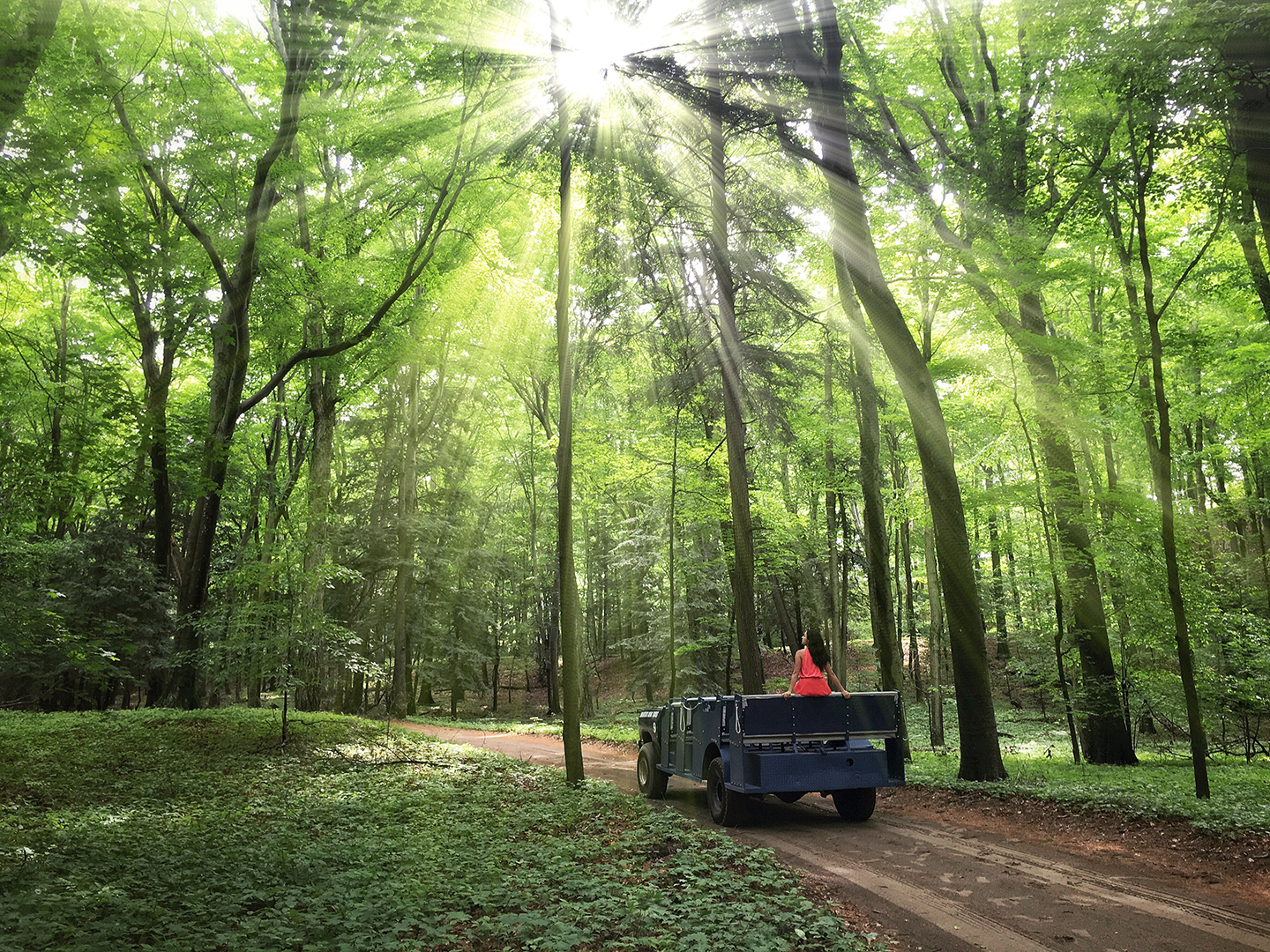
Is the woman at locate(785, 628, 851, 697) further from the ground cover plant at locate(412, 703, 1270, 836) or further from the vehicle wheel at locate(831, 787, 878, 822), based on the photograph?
the ground cover plant at locate(412, 703, 1270, 836)

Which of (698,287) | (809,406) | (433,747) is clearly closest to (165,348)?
(433,747)

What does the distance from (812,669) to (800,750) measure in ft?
3.06

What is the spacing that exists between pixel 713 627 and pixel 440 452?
12632 mm

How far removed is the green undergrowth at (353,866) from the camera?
409cm

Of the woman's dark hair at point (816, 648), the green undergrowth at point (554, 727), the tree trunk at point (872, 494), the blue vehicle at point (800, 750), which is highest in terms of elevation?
the tree trunk at point (872, 494)

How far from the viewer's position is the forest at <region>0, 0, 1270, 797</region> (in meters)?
8.97

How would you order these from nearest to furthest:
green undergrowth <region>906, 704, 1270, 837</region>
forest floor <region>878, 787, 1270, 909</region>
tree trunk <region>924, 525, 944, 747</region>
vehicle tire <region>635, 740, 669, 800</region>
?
1. forest floor <region>878, 787, 1270, 909</region>
2. green undergrowth <region>906, 704, 1270, 837</region>
3. vehicle tire <region>635, 740, 669, 800</region>
4. tree trunk <region>924, 525, 944, 747</region>

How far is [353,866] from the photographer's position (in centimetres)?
558

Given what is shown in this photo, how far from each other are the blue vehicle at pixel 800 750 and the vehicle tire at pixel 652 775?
1.47 meters

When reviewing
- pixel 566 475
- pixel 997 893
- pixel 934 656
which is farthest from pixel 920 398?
pixel 934 656

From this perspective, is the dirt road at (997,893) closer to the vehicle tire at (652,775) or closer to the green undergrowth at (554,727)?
the vehicle tire at (652,775)

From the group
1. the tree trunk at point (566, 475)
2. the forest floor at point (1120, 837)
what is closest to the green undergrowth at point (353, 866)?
the tree trunk at point (566, 475)

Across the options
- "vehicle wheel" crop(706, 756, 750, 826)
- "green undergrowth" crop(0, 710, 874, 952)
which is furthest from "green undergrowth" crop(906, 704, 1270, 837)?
"green undergrowth" crop(0, 710, 874, 952)

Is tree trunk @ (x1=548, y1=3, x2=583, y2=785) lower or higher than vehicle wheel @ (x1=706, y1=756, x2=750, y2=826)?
higher
